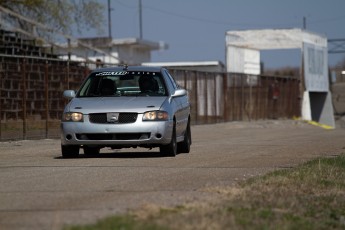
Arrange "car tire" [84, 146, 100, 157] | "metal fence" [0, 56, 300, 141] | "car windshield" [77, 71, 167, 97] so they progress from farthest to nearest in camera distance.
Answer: "metal fence" [0, 56, 300, 141]
"car tire" [84, 146, 100, 157]
"car windshield" [77, 71, 167, 97]

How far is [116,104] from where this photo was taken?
1580 centimetres

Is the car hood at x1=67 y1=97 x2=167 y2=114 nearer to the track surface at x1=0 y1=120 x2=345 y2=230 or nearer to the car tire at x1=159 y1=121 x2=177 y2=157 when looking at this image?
the car tire at x1=159 y1=121 x2=177 y2=157

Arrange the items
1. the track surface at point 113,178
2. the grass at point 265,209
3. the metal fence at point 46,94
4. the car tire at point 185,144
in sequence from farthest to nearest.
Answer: the metal fence at point 46,94 → the car tire at point 185,144 → the track surface at point 113,178 → the grass at point 265,209

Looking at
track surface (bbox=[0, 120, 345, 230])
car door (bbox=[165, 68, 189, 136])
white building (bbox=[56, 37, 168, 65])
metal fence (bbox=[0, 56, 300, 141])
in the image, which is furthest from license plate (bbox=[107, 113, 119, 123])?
white building (bbox=[56, 37, 168, 65])

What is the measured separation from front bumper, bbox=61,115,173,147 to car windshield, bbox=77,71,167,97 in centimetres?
111

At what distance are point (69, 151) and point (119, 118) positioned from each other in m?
1.31

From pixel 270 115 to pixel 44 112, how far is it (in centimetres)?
2301

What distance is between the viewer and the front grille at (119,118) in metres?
15.6

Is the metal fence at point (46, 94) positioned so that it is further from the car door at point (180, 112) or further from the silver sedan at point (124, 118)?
the silver sedan at point (124, 118)

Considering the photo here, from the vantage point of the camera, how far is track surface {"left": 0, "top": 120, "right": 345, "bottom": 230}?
9.06m

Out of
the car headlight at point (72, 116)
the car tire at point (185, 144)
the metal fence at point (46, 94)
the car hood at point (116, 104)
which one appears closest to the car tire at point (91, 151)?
the car hood at point (116, 104)

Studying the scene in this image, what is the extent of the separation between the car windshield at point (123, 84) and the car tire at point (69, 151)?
3.59ft

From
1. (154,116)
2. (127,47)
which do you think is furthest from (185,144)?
(127,47)

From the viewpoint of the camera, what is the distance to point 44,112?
25.6 m
